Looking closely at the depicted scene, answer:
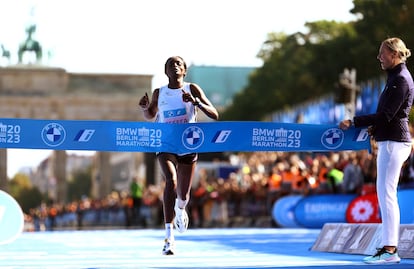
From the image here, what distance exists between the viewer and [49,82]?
272 ft

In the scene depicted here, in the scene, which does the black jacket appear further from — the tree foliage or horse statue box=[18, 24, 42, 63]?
horse statue box=[18, 24, 42, 63]

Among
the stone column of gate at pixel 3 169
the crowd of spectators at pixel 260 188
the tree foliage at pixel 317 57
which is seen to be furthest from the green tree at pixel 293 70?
the stone column of gate at pixel 3 169

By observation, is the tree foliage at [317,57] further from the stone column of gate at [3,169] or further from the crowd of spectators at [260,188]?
the stone column of gate at [3,169]

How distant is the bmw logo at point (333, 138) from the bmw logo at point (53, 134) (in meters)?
2.75

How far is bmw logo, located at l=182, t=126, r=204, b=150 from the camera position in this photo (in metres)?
12.7

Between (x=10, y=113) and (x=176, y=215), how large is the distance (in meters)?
69.6

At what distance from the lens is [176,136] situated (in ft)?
41.7

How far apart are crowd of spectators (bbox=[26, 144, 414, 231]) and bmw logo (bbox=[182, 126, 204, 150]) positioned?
3.16 m

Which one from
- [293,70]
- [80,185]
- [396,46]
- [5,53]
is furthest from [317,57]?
[80,185]

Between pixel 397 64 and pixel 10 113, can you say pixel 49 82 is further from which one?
pixel 397 64

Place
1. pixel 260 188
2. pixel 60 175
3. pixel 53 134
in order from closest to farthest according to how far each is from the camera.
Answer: pixel 53 134, pixel 260 188, pixel 60 175

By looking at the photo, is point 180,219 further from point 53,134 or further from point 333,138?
point 333,138

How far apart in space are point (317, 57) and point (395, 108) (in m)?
57.4

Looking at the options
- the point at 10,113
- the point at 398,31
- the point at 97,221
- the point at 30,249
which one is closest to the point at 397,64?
the point at 30,249
